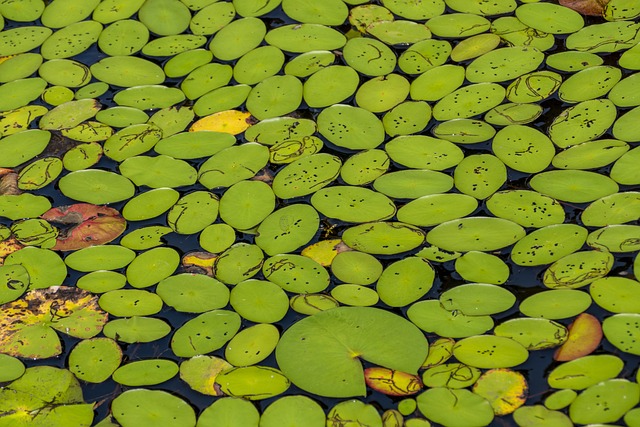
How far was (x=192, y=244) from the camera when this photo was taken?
8.57 ft

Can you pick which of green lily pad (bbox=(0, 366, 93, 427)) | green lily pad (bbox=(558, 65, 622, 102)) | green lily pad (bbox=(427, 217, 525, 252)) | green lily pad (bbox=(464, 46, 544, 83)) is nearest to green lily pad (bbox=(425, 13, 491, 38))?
green lily pad (bbox=(464, 46, 544, 83))

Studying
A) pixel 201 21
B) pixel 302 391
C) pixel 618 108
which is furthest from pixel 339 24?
pixel 302 391

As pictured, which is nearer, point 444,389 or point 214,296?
point 444,389

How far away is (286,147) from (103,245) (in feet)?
2.11

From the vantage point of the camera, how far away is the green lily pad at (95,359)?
2.32 m

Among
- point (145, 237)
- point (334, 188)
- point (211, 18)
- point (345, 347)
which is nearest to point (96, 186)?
point (145, 237)

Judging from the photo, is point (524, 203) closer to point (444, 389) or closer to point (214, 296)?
point (444, 389)

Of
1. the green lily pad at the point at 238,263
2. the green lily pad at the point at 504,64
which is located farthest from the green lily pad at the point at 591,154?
the green lily pad at the point at 238,263

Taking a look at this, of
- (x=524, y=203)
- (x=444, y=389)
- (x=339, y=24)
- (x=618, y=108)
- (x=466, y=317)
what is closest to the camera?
(x=444, y=389)

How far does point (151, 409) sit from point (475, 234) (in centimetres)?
100

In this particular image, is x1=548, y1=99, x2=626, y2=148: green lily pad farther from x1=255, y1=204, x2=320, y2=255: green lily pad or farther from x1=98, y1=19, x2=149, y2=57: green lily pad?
x1=98, y1=19, x2=149, y2=57: green lily pad

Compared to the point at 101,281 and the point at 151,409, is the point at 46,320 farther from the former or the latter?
the point at 151,409

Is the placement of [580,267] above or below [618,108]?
below

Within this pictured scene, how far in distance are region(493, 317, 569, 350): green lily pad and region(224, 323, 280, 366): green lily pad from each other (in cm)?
58
